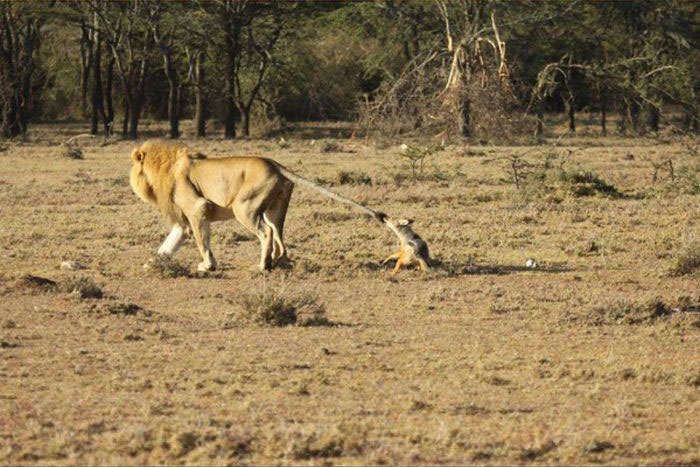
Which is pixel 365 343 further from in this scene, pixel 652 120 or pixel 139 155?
pixel 652 120

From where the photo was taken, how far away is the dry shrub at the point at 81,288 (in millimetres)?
11562

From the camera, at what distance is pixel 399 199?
2072 centimetres

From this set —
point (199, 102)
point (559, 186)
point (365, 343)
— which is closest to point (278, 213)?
point (365, 343)

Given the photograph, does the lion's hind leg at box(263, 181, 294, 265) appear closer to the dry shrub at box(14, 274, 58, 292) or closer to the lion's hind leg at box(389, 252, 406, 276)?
the lion's hind leg at box(389, 252, 406, 276)

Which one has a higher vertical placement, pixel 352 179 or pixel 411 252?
pixel 352 179

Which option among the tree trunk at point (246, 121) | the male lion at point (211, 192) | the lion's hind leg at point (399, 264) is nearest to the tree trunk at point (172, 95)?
the tree trunk at point (246, 121)

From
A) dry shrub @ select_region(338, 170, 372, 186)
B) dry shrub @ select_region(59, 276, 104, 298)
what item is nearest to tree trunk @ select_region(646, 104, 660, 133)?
dry shrub @ select_region(338, 170, 372, 186)

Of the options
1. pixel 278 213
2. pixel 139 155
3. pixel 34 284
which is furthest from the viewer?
pixel 139 155

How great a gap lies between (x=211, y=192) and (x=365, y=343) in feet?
12.5

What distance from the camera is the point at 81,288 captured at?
11.6 metres

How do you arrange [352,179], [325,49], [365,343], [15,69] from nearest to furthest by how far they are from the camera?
[365,343], [352,179], [15,69], [325,49]

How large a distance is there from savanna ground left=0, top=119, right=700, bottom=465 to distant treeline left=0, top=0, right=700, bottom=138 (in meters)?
16.6

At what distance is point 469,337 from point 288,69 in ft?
115

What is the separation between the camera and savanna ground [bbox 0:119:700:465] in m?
7.07
